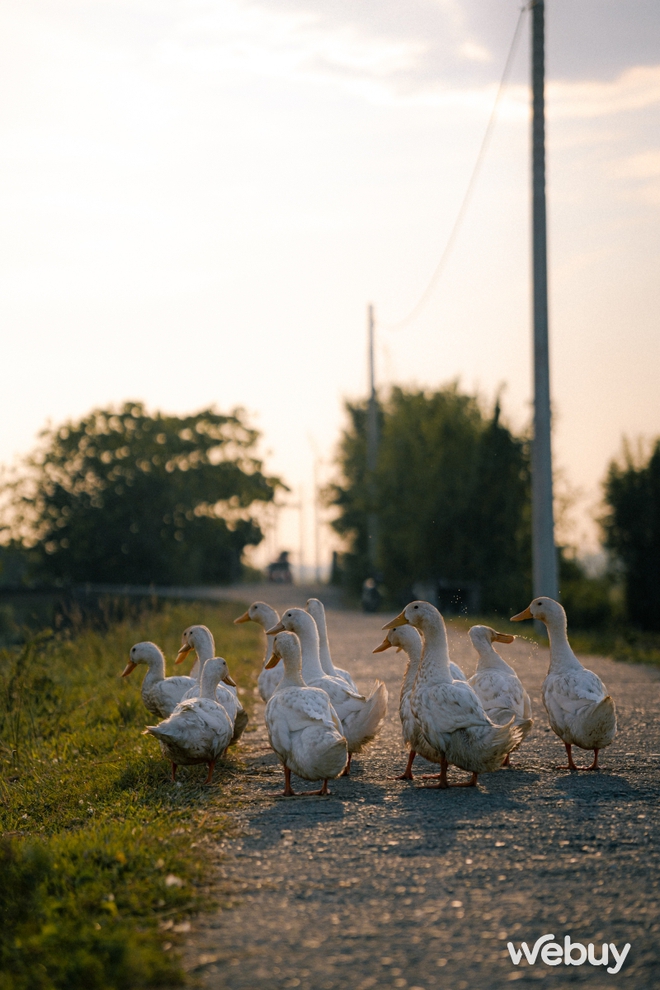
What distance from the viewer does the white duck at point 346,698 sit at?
264 inches

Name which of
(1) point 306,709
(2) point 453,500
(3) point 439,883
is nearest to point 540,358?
(2) point 453,500

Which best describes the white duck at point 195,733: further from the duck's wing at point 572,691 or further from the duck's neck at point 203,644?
the duck's wing at point 572,691

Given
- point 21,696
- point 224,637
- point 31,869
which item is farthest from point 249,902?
point 224,637

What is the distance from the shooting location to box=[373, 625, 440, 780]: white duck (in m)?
6.09

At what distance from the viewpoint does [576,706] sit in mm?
6457

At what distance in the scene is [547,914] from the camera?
3.82m

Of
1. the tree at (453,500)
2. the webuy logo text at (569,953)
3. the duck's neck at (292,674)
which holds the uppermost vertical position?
the tree at (453,500)

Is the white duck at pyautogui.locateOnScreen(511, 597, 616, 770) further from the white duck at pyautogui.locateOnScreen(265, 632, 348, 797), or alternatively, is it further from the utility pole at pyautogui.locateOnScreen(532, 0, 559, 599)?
the utility pole at pyautogui.locateOnScreen(532, 0, 559, 599)

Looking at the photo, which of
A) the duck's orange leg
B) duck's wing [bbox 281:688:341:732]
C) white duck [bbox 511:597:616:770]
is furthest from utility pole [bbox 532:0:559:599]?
duck's wing [bbox 281:688:341:732]

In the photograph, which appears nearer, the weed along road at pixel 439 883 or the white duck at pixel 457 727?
the weed along road at pixel 439 883

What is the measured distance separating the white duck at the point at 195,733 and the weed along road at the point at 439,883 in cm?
35

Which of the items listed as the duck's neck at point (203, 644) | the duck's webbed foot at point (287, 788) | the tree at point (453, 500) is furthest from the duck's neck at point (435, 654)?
the tree at point (453, 500)

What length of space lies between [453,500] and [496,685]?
18.6 metres

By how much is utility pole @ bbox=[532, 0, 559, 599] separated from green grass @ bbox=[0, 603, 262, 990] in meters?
7.11
